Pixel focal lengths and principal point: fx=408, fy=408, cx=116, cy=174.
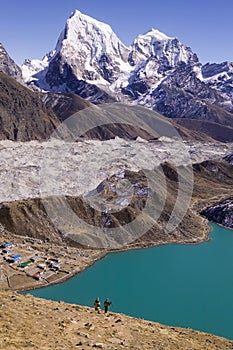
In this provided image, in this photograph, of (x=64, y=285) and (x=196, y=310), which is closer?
(x=196, y=310)

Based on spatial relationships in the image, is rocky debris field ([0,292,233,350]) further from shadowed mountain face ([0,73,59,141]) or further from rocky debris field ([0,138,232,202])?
shadowed mountain face ([0,73,59,141])

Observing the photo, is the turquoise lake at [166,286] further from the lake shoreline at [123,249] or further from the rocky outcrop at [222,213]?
the rocky outcrop at [222,213]

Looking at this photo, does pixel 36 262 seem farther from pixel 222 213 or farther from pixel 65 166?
pixel 222 213

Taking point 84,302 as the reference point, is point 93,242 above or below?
above

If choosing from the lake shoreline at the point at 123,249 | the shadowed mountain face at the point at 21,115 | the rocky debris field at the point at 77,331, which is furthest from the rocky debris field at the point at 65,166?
A: the rocky debris field at the point at 77,331

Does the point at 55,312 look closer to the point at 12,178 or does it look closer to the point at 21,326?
the point at 21,326

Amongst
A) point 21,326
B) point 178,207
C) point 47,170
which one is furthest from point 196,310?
point 47,170

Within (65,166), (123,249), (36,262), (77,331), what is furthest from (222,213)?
(77,331)
